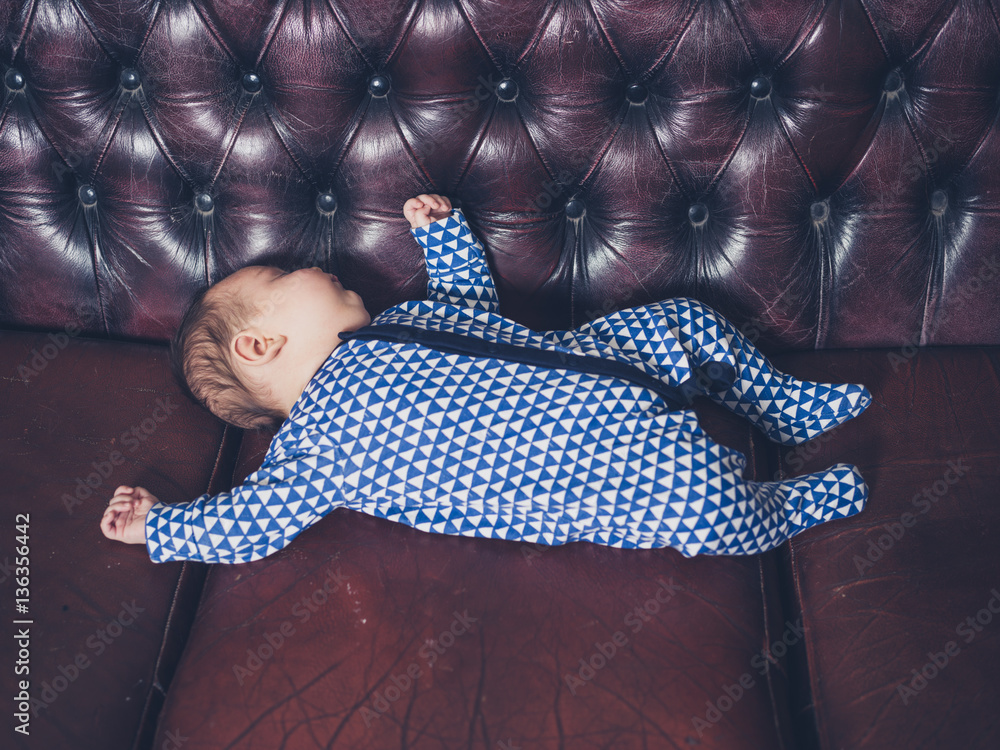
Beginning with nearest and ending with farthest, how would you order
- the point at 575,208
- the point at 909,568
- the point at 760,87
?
the point at 909,568 < the point at 760,87 < the point at 575,208

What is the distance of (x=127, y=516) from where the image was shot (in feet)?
3.13

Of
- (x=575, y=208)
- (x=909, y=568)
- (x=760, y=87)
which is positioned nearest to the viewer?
(x=909, y=568)

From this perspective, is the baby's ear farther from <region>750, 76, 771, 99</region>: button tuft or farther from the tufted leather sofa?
<region>750, 76, 771, 99</region>: button tuft

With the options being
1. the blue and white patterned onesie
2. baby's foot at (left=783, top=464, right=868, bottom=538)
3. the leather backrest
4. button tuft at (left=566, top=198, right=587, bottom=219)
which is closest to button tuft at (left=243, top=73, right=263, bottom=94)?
the leather backrest

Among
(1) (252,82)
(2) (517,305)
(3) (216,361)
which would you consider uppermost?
(1) (252,82)

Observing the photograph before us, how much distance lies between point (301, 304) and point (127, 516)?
0.38 metres

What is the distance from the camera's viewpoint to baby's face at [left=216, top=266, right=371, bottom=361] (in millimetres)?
1058

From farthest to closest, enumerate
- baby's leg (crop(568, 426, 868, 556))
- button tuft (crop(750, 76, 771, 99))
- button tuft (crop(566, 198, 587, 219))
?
button tuft (crop(566, 198, 587, 219)) < button tuft (crop(750, 76, 771, 99)) < baby's leg (crop(568, 426, 868, 556))

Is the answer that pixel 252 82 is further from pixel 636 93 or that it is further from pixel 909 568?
pixel 909 568

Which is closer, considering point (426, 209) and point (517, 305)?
point (426, 209)

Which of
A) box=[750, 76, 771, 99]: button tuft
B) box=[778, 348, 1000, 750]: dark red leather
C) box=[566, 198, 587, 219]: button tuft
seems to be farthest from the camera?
box=[566, 198, 587, 219]: button tuft

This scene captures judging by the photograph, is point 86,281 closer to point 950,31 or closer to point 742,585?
point 742,585

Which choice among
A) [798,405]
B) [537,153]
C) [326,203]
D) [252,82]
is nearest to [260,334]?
[326,203]

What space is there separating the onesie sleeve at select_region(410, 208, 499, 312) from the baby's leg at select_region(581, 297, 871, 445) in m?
0.23
